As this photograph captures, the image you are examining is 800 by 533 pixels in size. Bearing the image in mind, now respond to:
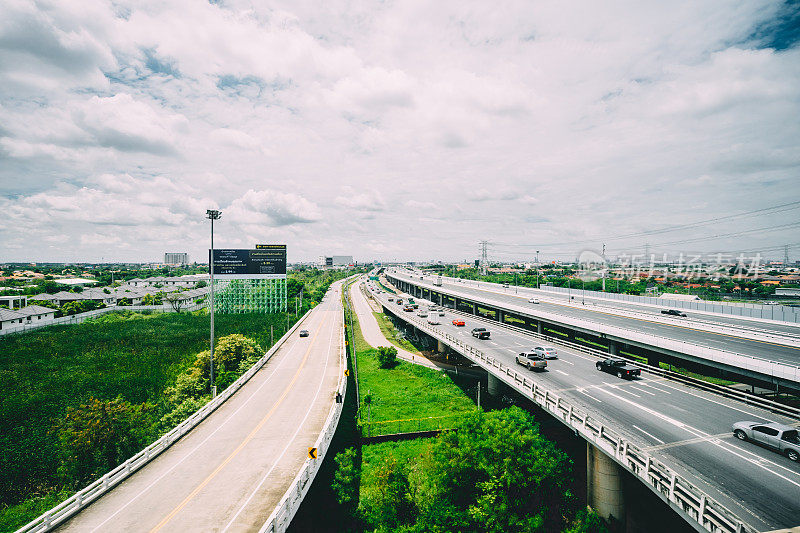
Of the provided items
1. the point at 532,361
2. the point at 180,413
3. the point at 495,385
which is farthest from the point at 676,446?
the point at 180,413

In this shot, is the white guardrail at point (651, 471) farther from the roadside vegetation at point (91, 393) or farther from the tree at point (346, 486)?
the roadside vegetation at point (91, 393)

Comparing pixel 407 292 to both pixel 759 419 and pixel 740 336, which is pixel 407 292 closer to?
pixel 740 336

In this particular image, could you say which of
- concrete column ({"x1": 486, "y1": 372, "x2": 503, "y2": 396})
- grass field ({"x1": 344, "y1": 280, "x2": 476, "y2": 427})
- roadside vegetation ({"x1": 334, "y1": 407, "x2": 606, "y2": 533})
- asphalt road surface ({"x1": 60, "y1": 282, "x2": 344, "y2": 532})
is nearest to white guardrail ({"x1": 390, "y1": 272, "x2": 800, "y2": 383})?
concrete column ({"x1": 486, "y1": 372, "x2": 503, "y2": 396})

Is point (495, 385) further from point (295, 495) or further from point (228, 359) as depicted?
point (228, 359)

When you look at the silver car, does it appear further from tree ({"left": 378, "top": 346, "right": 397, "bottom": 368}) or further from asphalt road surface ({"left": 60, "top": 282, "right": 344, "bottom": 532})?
tree ({"left": 378, "top": 346, "right": 397, "bottom": 368})

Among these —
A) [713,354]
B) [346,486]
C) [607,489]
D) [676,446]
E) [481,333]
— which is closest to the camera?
[676,446]

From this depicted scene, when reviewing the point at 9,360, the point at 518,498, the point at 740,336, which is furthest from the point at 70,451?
the point at 740,336
